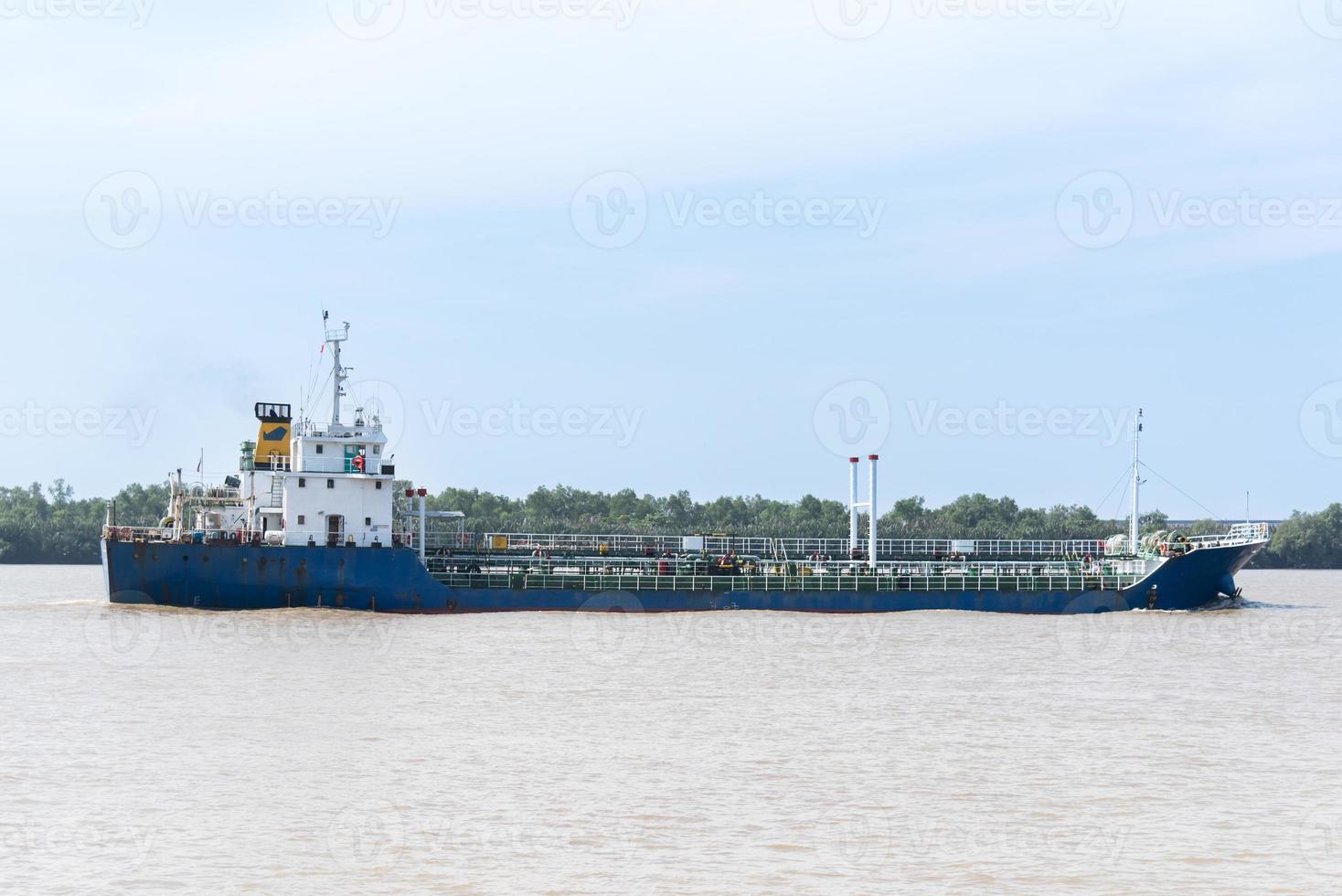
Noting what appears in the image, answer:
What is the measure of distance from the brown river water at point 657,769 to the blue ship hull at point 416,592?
402 inches

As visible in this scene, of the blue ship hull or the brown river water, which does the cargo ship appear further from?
the brown river water

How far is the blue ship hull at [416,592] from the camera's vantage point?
5688 cm

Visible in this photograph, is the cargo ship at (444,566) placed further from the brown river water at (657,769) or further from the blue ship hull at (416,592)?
the brown river water at (657,769)

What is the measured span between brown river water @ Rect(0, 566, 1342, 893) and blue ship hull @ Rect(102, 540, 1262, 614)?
10.2 m

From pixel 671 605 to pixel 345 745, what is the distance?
1515 inches

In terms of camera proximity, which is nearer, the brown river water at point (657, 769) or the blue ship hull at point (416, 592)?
the brown river water at point (657, 769)

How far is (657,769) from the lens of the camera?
2491 centimetres

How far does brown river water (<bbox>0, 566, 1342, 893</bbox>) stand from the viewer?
1855cm

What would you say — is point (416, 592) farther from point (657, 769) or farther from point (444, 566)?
point (657, 769)

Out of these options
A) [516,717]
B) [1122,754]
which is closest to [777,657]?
[516,717]

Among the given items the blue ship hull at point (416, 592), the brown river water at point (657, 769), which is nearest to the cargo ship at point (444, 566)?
the blue ship hull at point (416, 592)

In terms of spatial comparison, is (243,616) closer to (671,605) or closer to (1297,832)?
(671,605)

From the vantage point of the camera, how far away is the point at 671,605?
2552 inches

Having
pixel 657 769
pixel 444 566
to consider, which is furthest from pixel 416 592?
pixel 657 769
